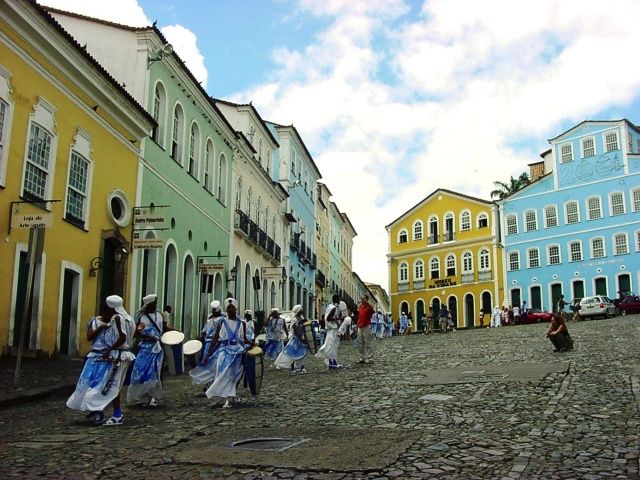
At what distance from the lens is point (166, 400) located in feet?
38.8

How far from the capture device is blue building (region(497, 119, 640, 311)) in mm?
51094

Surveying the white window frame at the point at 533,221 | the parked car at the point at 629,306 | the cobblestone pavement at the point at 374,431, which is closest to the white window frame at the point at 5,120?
the cobblestone pavement at the point at 374,431

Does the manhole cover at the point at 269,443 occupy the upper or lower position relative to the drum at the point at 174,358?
lower

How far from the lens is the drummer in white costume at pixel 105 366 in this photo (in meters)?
9.07

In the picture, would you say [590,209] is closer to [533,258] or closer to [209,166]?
[533,258]

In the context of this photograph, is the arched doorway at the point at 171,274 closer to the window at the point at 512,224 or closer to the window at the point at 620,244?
the window at the point at 620,244

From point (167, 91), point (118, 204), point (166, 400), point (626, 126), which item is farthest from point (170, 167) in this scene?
point (626, 126)

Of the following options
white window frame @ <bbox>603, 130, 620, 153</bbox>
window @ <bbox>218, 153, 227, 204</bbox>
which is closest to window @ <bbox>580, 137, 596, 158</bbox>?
white window frame @ <bbox>603, 130, 620, 153</bbox>

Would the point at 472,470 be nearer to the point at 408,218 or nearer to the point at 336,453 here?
the point at 336,453

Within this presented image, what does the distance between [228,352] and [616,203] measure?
46.5 m

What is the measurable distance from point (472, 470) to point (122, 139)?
15809 mm

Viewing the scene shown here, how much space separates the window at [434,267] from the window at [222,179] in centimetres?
3797

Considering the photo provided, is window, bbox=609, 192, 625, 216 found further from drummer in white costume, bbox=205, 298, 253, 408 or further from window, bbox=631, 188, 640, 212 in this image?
drummer in white costume, bbox=205, 298, 253, 408

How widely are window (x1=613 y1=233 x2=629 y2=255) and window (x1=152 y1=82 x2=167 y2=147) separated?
1517 inches
